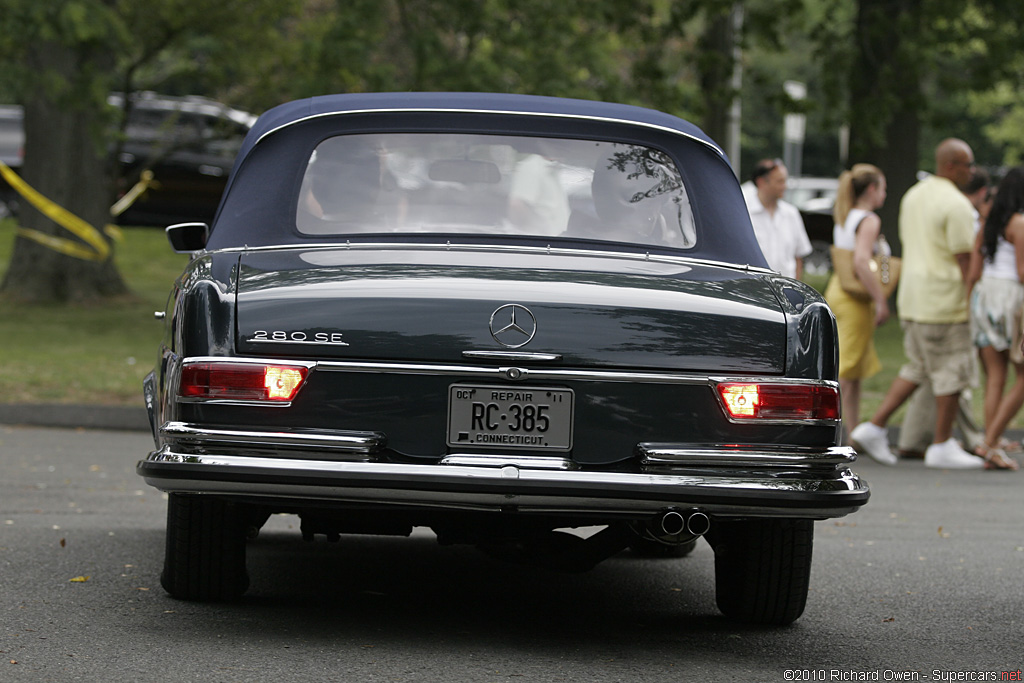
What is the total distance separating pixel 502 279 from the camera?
4.57 m

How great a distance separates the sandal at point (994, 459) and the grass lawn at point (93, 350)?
5.25 feet

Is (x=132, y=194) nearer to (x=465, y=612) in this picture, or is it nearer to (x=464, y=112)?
(x=464, y=112)

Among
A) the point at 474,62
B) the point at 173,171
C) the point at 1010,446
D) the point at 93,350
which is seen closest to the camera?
the point at 1010,446

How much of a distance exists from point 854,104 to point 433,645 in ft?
52.6

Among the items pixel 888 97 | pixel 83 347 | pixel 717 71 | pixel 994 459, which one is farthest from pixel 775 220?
pixel 717 71

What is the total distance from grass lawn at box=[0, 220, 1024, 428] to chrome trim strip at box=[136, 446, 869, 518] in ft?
25.3

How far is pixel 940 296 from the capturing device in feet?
34.0

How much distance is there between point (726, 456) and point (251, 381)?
4.55 ft

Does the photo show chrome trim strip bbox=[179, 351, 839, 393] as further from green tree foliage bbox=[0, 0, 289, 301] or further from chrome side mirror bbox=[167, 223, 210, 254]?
green tree foliage bbox=[0, 0, 289, 301]

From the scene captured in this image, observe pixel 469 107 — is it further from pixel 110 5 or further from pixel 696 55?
pixel 696 55

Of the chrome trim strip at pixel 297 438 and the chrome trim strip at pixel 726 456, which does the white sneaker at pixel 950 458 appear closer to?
the chrome trim strip at pixel 726 456

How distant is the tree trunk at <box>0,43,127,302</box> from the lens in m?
18.4

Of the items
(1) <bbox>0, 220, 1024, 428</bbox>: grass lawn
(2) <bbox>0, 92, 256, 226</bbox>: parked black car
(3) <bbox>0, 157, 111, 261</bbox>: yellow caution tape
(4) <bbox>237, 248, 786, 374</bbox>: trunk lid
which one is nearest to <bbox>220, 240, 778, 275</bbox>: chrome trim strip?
(4) <bbox>237, 248, 786, 374</bbox>: trunk lid

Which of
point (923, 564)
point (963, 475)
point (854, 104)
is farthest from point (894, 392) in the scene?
point (854, 104)
